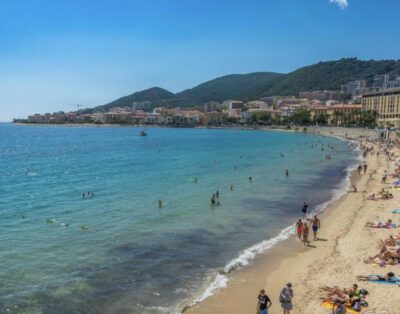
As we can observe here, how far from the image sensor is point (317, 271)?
648 inches

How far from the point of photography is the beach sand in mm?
13367

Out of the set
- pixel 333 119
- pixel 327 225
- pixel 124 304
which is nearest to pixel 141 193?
pixel 327 225

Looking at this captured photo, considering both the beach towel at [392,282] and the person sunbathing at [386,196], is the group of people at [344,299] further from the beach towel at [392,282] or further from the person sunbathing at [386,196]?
the person sunbathing at [386,196]

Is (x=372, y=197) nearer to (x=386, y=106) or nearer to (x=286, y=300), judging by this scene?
(x=286, y=300)

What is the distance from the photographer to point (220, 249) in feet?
64.3

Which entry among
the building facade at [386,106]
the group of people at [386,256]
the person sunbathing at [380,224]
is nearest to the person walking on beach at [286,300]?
the group of people at [386,256]

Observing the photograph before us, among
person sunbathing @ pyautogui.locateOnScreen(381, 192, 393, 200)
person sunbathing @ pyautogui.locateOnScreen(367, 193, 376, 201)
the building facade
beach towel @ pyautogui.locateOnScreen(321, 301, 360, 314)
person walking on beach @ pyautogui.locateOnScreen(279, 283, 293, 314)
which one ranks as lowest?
person sunbathing @ pyautogui.locateOnScreen(367, 193, 376, 201)

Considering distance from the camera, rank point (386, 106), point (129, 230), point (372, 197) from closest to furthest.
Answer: point (129, 230) → point (372, 197) → point (386, 106)

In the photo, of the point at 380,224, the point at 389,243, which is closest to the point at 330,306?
the point at 389,243

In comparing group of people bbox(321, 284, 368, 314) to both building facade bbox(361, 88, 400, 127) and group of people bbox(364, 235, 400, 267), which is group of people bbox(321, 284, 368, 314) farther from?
building facade bbox(361, 88, 400, 127)

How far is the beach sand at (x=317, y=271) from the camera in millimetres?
13367

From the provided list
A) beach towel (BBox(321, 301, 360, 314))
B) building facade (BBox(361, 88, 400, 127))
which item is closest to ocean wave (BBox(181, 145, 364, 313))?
beach towel (BBox(321, 301, 360, 314))

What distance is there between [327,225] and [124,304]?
14377mm

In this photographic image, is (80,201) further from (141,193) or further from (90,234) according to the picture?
(90,234)
